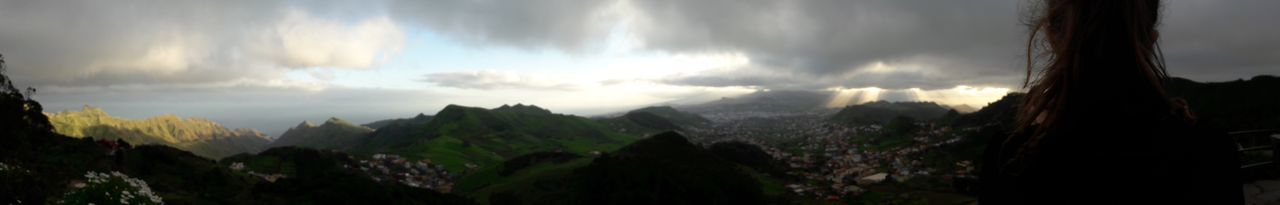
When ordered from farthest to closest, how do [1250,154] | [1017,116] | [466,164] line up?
1. [466,164]
2. [1250,154]
3. [1017,116]

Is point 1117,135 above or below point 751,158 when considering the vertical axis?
above

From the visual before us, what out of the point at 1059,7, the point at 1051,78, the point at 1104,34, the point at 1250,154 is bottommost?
the point at 1250,154

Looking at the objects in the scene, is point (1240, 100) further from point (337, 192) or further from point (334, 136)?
point (334, 136)

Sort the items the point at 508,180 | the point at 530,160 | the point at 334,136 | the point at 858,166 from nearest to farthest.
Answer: the point at 508,180 < the point at 530,160 < the point at 858,166 < the point at 334,136

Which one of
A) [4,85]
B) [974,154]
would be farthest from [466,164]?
[974,154]

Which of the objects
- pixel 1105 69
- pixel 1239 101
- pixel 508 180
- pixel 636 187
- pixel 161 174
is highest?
pixel 1105 69

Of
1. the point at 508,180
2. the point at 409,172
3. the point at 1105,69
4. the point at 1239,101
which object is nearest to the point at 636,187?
the point at 508,180

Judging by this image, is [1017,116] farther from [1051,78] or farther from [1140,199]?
[1140,199]

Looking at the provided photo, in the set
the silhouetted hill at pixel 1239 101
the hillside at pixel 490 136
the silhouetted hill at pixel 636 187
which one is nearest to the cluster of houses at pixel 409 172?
the hillside at pixel 490 136

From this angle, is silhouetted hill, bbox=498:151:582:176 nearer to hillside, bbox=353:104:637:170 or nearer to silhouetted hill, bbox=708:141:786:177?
silhouetted hill, bbox=708:141:786:177
